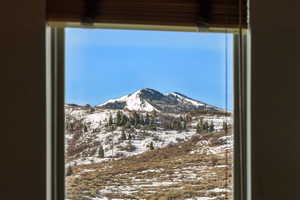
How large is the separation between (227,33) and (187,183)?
68cm
